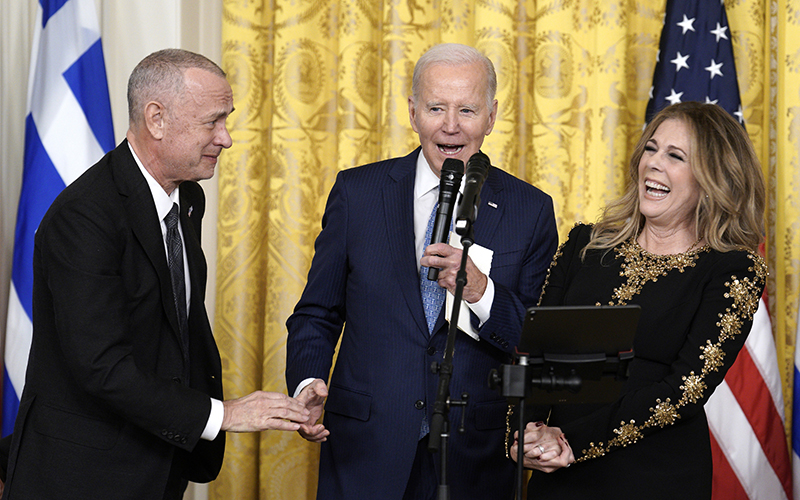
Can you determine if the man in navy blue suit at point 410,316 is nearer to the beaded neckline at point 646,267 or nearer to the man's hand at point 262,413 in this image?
the man's hand at point 262,413

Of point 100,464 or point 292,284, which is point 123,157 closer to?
point 100,464

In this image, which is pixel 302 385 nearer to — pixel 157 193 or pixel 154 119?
pixel 157 193

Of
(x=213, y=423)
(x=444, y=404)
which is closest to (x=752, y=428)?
(x=444, y=404)

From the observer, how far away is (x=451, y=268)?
1.75m

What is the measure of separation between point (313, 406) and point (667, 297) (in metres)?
1.07

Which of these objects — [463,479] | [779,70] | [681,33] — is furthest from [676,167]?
[779,70]

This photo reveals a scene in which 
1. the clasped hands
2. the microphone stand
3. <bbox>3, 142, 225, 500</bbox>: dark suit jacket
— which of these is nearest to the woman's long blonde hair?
the clasped hands

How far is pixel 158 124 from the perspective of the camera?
2.11m

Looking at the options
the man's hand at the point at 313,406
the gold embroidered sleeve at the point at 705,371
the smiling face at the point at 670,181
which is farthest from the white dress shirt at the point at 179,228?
the smiling face at the point at 670,181

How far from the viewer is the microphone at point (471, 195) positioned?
155 cm

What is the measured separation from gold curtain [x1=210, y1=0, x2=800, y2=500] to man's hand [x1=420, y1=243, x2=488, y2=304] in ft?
5.33

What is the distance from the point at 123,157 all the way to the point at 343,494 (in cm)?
116

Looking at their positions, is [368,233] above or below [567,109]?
below

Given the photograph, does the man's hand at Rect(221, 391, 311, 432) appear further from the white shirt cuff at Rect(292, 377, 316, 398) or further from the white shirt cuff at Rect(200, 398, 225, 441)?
the white shirt cuff at Rect(292, 377, 316, 398)
